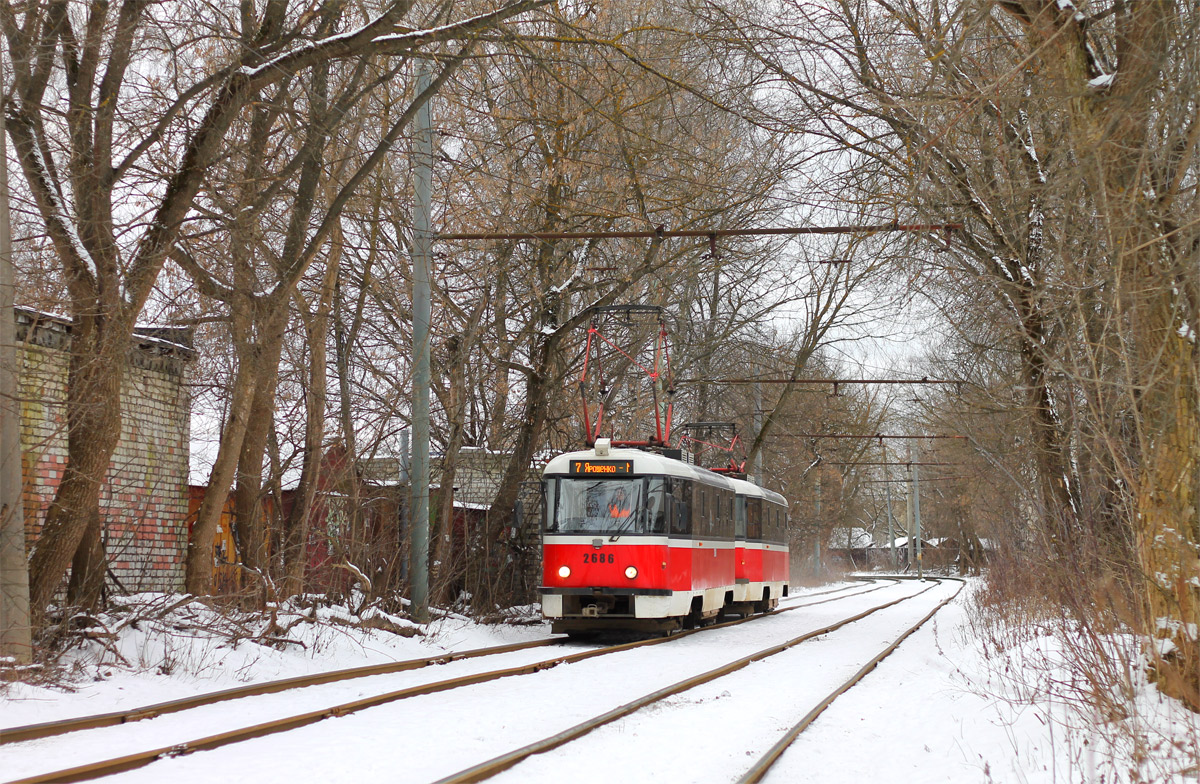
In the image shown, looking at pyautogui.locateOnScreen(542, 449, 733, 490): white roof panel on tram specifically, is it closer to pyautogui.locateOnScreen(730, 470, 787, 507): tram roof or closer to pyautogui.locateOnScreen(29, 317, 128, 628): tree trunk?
pyautogui.locateOnScreen(730, 470, 787, 507): tram roof

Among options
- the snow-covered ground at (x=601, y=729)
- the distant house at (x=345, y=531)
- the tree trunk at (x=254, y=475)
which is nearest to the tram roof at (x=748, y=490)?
the distant house at (x=345, y=531)

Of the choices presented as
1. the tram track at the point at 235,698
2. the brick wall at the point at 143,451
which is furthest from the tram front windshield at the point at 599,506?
the brick wall at the point at 143,451

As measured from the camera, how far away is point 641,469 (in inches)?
709

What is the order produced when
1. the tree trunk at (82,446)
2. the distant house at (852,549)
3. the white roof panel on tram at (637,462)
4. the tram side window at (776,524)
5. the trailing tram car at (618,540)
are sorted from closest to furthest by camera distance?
the tree trunk at (82,446) < the trailing tram car at (618,540) < the white roof panel on tram at (637,462) < the tram side window at (776,524) < the distant house at (852,549)

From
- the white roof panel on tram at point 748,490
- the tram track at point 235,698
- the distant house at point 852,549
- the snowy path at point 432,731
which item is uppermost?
the white roof panel on tram at point 748,490

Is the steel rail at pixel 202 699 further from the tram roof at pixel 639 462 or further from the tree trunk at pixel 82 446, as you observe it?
the tram roof at pixel 639 462

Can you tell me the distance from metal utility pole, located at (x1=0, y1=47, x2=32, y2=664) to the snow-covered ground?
2.42 feet

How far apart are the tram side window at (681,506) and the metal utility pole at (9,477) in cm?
1012

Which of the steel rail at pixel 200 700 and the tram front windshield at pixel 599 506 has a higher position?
the tram front windshield at pixel 599 506

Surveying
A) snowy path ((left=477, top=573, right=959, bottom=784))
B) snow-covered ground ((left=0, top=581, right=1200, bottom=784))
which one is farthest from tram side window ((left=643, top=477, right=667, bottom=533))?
snow-covered ground ((left=0, top=581, right=1200, bottom=784))

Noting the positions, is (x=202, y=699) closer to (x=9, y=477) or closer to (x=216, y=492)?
(x=9, y=477)

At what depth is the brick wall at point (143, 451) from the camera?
42.0 feet

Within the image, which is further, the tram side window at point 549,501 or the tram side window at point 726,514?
the tram side window at point 726,514

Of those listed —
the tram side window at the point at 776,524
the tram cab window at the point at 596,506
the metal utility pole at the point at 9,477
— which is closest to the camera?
the metal utility pole at the point at 9,477
